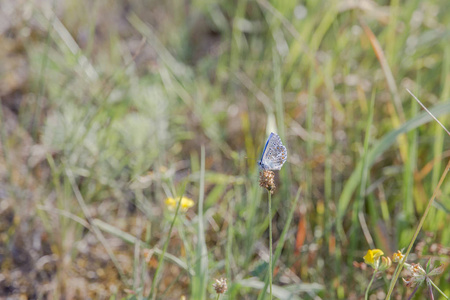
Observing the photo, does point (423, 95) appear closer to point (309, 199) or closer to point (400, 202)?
point (400, 202)

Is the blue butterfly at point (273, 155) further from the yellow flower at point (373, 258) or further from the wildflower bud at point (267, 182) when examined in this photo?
the yellow flower at point (373, 258)

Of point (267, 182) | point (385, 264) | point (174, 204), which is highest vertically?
point (267, 182)

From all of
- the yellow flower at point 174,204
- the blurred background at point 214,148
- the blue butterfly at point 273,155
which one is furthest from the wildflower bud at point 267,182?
the yellow flower at point 174,204

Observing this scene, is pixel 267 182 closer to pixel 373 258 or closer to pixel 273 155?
pixel 273 155

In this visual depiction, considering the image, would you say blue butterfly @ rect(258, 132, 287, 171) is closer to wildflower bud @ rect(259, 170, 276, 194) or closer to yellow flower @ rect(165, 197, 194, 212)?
wildflower bud @ rect(259, 170, 276, 194)

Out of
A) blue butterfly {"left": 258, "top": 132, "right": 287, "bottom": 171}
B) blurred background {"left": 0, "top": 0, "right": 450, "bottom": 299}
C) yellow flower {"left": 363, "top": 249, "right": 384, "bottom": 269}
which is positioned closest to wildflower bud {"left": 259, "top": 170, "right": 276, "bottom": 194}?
blue butterfly {"left": 258, "top": 132, "right": 287, "bottom": 171}

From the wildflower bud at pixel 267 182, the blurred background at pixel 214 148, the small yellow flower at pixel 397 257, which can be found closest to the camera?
the wildflower bud at pixel 267 182

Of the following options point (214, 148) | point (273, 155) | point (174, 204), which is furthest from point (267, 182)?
point (214, 148)
